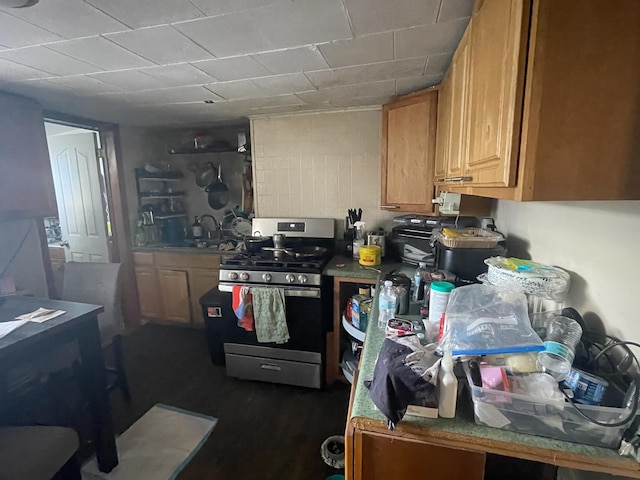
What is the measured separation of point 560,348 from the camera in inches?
29.9

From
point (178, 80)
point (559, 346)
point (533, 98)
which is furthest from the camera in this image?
point (178, 80)

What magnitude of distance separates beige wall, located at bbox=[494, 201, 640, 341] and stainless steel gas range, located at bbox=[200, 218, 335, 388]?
1341 millimetres

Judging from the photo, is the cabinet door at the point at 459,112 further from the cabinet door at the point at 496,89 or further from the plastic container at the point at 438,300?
the plastic container at the point at 438,300

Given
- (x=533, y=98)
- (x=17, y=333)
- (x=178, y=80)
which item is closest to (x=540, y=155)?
(x=533, y=98)

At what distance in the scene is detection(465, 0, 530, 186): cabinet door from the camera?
2.30 ft

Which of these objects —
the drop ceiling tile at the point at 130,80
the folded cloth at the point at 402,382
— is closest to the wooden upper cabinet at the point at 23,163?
the drop ceiling tile at the point at 130,80

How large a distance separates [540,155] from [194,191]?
139 inches

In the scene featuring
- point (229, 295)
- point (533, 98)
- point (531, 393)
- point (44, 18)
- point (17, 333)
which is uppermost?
point (44, 18)

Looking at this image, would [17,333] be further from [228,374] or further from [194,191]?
[194,191]

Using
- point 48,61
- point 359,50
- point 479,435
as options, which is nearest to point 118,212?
point 48,61

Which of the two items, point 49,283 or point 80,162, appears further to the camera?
point 80,162

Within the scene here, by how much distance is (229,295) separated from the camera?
2279 millimetres

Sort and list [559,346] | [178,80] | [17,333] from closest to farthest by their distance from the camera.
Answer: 1. [559,346]
2. [17,333]
3. [178,80]

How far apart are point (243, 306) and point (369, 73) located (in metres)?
1.69
